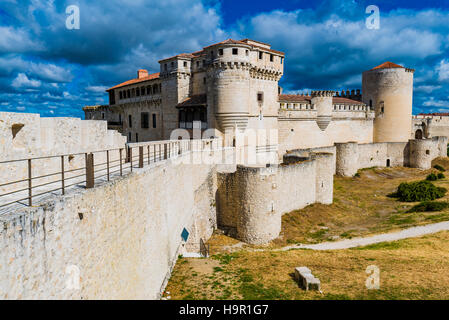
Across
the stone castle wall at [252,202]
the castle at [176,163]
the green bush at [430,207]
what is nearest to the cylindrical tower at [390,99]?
the castle at [176,163]

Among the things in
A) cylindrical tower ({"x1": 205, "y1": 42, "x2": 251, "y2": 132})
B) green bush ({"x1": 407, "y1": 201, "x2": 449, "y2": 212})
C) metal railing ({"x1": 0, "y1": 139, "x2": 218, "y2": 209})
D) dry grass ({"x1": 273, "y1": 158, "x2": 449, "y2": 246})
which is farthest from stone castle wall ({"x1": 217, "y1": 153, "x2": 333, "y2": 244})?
green bush ({"x1": 407, "y1": 201, "x2": 449, "y2": 212})

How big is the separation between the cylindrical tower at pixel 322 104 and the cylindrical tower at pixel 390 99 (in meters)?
11.7

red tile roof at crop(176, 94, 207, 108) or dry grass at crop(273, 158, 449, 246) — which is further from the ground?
red tile roof at crop(176, 94, 207, 108)

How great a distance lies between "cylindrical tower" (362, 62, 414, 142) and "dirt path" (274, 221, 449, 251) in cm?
2723

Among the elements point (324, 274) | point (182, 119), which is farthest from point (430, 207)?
point (182, 119)

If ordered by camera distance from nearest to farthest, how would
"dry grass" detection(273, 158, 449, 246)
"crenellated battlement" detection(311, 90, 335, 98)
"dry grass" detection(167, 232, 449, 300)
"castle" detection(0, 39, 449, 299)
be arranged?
"castle" detection(0, 39, 449, 299)
"dry grass" detection(167, 232, 449, 300)
"dry grass" detection(273, 158, 449, 246)
"crenellated battlement" detection(311, 90, 335, 98)

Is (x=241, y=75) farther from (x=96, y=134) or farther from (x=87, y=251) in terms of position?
(x=87, y=251)

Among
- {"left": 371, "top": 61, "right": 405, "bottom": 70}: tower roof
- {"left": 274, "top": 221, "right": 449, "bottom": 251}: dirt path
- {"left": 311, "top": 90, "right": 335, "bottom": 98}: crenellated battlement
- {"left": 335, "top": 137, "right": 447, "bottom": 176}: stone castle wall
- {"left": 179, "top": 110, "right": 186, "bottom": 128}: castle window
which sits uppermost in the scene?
{"left": 371, "top": 61, "right": 405, "bottom": 70}: tower roof

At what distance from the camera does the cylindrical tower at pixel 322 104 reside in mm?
34000

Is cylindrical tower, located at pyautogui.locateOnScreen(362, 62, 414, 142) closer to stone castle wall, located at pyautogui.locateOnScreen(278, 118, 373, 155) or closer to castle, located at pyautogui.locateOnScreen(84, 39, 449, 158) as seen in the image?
castle, located at pyautogui.locateOnScreen(84, 39, 449, 158)

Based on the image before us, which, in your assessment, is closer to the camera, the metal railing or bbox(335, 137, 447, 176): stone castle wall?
the metal railing

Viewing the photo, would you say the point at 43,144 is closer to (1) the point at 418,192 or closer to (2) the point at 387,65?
(1) the point at 418,192

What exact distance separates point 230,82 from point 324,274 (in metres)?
14.8

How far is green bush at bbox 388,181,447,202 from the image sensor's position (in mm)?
24672
